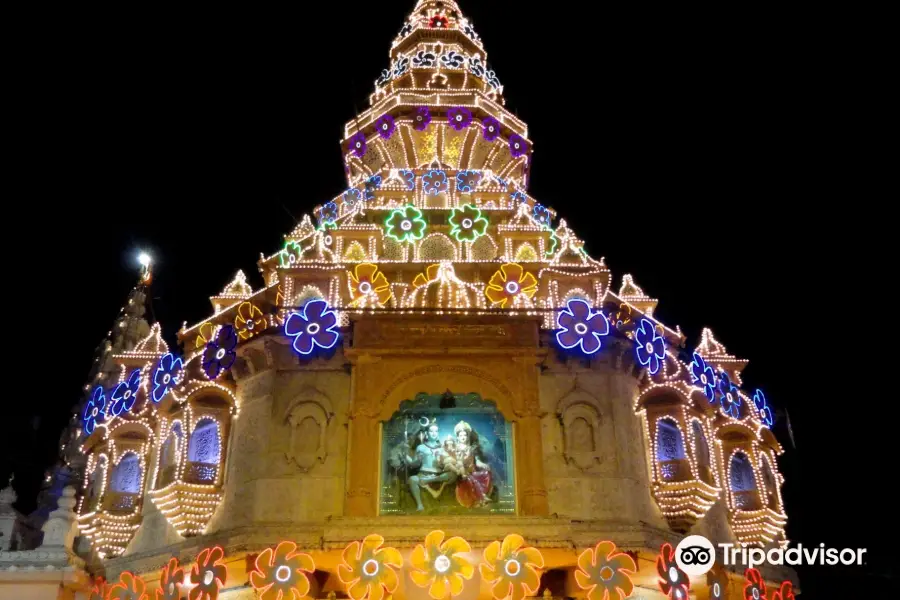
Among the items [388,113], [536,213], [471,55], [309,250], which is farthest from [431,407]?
[471,55]

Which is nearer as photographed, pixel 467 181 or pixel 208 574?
pixel 208 574

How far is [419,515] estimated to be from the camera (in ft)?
67.1

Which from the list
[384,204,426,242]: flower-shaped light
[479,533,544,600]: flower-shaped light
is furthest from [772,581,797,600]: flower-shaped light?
[384,204,426,242]: flower-shaped light

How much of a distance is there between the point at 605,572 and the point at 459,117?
23809 millimetres

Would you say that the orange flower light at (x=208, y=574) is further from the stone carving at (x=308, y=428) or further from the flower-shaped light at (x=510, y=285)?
the flower-shaped light at (x=510, y=285)

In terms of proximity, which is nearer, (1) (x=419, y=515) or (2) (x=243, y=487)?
(1) (x=419, y=515)

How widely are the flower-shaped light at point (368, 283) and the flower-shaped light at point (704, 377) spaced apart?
11064 mm

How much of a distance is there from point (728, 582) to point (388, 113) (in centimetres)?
2515

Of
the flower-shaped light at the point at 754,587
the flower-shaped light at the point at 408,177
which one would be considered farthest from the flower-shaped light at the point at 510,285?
the flower-shaped light at the point at 754,587

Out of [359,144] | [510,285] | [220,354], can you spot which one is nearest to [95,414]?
[220,354]

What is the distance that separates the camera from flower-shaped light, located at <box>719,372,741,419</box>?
26.8m

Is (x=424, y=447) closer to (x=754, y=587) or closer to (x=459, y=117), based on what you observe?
(x=754, y=587)

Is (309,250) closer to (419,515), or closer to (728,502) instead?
(419,515)

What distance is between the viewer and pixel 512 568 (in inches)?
729
